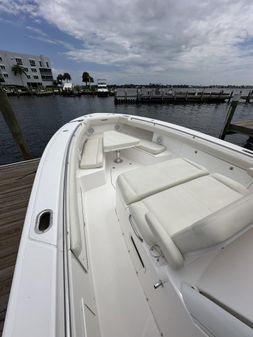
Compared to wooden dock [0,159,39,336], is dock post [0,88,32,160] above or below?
above

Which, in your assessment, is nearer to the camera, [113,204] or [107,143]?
[113,204]

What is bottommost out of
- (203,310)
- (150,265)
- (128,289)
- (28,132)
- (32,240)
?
(28,132)

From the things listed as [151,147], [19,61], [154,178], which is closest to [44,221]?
[154,178]

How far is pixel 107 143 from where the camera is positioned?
246cm

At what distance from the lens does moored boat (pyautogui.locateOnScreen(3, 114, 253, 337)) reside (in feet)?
1.83

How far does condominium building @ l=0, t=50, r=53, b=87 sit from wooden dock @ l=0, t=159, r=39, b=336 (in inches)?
1385

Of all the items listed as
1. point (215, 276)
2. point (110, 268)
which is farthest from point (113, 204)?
point (215, 276)

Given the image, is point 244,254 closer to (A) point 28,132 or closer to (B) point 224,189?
(B) point 224,189

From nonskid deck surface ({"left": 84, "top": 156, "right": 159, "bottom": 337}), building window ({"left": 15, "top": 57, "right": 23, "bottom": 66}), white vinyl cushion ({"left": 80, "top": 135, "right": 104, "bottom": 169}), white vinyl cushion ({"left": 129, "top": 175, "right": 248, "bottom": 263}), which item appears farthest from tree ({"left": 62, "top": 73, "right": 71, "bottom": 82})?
white vinyl cushion ({"left": 129, "top": 175, "right": 248, "bottom": 263})

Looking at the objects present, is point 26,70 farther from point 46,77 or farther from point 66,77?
point 66,77

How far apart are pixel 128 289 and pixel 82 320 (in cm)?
69

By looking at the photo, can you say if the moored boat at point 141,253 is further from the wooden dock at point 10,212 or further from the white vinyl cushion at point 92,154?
the wooden dock at point 10,212

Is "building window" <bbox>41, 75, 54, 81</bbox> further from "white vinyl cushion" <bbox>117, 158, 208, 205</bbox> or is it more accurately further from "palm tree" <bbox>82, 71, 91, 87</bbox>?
"white vinyl cushion" <bbox>117, 158, 208, 205</bbox>

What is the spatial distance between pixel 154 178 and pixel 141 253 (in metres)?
0.68
